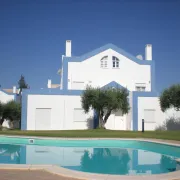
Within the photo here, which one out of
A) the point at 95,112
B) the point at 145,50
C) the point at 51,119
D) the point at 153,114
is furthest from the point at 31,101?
the point at 145,50

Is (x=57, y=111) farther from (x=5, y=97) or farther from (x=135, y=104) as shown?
(x=5, y=97)

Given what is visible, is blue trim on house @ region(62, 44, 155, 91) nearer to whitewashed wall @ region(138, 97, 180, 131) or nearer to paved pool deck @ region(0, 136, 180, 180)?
whitewashed wall @ region(138, 97, 180, 131)

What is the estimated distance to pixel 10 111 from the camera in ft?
107

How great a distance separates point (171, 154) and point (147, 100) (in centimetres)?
1419

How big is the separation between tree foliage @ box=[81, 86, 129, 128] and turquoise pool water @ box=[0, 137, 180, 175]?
7.78 meters

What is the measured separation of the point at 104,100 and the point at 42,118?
6890mm

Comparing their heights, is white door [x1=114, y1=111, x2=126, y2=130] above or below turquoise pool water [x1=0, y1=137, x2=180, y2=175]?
above

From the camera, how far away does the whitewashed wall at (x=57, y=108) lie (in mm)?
26547

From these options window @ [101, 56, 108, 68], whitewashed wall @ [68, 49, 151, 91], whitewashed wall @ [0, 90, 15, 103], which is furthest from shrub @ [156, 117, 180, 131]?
whitewashed wall @ [0, 90, 15, 103]

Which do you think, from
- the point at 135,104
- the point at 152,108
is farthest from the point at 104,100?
the point at 152,108

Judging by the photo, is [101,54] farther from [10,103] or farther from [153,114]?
[10,103]

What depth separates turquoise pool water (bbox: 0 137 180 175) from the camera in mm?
9519

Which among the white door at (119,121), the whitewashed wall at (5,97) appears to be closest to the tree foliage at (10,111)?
the whitewashed wall at (5,97)

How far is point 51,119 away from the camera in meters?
26.8
